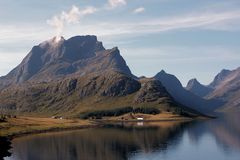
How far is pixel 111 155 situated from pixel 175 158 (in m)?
30.7

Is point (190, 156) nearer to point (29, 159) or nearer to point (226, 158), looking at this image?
point (226, 158)

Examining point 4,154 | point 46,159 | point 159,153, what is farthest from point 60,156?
point 159,153

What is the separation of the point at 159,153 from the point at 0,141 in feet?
239

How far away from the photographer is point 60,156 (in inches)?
7702

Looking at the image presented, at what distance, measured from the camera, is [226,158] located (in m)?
183

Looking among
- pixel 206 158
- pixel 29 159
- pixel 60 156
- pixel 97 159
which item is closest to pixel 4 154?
pixel 29 159

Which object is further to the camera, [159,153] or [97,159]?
[159,153]

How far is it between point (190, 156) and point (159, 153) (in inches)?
616

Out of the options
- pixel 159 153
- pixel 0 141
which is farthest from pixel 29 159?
pixel 159 153

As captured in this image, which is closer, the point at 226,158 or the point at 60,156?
the point at 226,158

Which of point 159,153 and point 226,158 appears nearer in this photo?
point 226,158

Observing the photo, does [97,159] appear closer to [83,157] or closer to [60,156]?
[83,157]

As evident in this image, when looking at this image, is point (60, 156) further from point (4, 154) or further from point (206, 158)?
point (206, 158)

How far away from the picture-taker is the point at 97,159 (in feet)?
600
